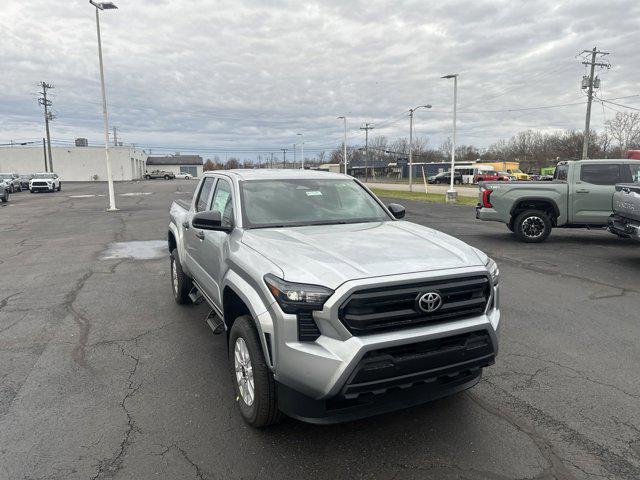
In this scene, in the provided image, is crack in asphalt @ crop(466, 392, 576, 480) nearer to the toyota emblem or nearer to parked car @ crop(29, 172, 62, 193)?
the toyota emblem

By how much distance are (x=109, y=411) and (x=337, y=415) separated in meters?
1.90

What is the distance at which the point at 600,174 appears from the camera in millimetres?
10648

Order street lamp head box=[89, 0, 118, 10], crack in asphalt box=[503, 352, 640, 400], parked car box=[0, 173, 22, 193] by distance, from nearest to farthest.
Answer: crack in asphalt box=[503, 352, 640, 400] < street lamp head box=[89, 0, 118, 10] < parked car box=[0, 173, 22, 193]

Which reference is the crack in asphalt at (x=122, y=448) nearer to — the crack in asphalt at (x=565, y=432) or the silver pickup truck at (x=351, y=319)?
the silver pickup truck at (x=351, y=319)

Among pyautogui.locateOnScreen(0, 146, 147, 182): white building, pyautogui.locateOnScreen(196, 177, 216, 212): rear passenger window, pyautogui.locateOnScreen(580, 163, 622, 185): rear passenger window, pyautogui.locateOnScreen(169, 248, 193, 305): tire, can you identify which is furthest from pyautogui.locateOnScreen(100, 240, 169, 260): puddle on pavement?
pyautogui.locateOnScreen(0, 146, 147, 182): white building

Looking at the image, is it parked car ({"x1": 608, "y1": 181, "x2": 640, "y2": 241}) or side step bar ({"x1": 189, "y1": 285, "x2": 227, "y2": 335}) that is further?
parked car ({"x1": 608, "y1": 181, "x2": 640, "y2": 241})

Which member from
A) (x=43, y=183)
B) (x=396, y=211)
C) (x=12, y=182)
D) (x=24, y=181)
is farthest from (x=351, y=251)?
(x=24, y=181)

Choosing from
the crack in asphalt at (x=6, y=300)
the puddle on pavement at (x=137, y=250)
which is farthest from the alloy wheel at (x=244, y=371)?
the puddle on pavement at (x=137, y=250)

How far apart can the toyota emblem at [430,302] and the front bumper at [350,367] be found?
113 mm

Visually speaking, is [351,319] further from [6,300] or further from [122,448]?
[6,300]

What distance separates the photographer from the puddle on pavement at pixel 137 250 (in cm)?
994

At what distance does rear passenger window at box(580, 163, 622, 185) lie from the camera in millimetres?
10586

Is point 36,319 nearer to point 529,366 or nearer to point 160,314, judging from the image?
point 160,314

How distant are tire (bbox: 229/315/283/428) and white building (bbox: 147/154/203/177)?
11646 centimetres
